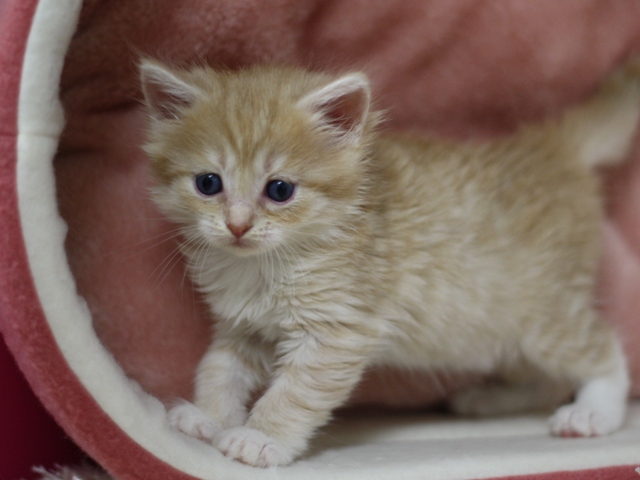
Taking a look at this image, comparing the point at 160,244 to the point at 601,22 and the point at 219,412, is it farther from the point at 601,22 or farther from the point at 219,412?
the point at 601,22

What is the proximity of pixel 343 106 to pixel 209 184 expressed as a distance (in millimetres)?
324

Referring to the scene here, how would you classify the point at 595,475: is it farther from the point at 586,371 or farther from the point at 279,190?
the point at 279,190

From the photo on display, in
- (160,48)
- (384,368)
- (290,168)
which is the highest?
(160,48)

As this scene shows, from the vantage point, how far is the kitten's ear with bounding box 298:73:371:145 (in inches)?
50.9

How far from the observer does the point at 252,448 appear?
1293 millimetres

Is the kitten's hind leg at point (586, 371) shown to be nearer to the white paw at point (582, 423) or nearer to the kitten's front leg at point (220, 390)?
the white paw at point (582, 423)

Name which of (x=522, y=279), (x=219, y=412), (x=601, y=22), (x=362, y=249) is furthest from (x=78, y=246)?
(x=601, y=22)

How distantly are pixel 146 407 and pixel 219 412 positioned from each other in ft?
0.73

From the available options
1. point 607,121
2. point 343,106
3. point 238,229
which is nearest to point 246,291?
point 238,229

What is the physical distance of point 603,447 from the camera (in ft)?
4.85

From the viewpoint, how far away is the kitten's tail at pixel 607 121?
1.84 metres

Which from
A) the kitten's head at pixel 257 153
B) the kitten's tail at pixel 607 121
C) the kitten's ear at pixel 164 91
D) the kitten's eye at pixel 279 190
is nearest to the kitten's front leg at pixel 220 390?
the kitten's head at pixel 257 153

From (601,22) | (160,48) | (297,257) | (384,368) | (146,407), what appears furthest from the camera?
(601,22)

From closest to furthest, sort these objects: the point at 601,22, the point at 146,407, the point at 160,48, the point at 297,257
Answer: the point at 146,407, the point at 297,257, the point at 160,48, the point at 601,22
